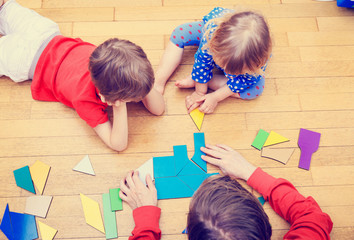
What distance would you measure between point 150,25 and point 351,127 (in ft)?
3.17

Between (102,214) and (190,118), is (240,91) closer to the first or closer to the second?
(190,118)

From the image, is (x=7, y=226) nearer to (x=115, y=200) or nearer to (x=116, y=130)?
(x=115, y=200)

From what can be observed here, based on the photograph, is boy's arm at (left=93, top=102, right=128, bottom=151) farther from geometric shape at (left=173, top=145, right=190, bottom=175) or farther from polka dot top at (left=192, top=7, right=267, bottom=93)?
polka dot top at (left=192, top=7, right=267, bottom=93)

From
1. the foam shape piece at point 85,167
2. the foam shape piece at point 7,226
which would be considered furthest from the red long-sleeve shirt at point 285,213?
the foam shape piece at point 7,226

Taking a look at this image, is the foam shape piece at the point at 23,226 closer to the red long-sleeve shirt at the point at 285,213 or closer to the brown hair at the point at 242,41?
the red long-sleeve shirt at the point at 285,213

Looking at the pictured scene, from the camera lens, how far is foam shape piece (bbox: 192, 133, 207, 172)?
1269mm

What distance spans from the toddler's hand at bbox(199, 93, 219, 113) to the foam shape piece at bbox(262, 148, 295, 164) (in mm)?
266

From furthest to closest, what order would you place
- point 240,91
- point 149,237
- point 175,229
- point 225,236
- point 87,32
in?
point 87,32, point 240,91, point 175,229, point 149,237, point 225,236

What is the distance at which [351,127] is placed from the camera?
4.39 ft

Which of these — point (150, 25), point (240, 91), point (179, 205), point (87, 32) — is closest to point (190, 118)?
point (240, 91)

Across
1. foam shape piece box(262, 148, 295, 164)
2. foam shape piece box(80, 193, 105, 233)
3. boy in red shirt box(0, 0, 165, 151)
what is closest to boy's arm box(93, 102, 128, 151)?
boy in red shirt box(0, 0, 165, 151)

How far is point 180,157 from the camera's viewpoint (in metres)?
1.28

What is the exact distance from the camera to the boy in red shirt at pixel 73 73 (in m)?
0.98

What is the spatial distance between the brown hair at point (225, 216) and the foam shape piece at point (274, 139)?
0.53 meters
